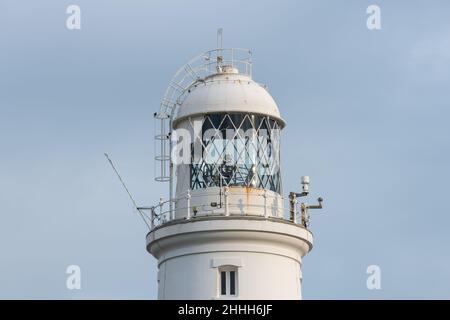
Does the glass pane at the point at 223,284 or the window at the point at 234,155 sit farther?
the window at the point at 234,155

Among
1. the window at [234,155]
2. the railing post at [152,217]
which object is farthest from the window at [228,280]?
the railing post at [152,217]

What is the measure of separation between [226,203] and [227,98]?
339cm

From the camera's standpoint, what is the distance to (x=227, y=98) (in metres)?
65.2

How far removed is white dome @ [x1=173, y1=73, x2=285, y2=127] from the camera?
214 feet

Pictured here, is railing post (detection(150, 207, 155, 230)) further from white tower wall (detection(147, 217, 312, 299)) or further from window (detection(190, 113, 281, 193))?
window (detection(190, 113, 281, 193))

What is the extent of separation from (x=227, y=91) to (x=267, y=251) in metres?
5.08

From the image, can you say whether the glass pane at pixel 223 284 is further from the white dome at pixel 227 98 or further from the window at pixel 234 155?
the white dome at pixel 227 98

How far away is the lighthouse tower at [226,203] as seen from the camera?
2504 inches

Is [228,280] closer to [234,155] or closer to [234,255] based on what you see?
[234,255]

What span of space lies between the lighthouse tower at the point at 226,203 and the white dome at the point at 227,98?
30 mm

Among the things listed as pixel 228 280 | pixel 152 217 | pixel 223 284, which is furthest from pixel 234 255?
pixel 152 217
